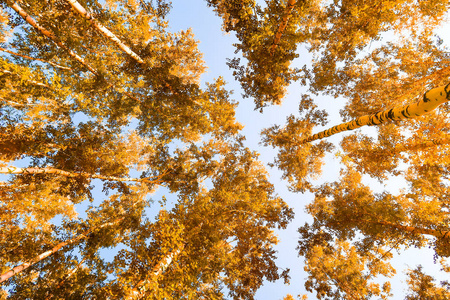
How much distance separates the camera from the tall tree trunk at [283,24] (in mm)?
5296

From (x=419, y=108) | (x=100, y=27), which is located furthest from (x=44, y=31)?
(x=419, y=108)

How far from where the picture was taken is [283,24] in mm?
5879

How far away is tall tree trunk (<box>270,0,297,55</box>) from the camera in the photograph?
5.30 m

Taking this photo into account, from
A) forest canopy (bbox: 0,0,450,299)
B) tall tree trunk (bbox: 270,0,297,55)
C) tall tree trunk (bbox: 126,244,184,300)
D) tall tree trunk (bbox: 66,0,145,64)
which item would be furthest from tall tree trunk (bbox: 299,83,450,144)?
tall tree trunk (bbox: 66,0,145,64)

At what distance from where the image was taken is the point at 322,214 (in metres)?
9.56

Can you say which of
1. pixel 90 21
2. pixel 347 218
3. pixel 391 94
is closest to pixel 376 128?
pixel 391 94

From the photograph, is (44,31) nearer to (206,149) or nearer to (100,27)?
(100,27)

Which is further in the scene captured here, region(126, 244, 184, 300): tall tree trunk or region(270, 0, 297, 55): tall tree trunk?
region(270, 0, 297, 55): tall tree trunk

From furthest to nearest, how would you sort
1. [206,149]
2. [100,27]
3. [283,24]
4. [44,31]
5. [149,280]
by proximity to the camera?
[206,149] < [44,31] < [100,27] < [283,24] < [149,280]

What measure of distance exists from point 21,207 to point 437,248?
58.7ft

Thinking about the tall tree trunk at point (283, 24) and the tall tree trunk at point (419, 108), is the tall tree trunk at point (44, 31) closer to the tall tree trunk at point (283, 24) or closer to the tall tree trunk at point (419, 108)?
the tall tree trunk at point (283, 24)

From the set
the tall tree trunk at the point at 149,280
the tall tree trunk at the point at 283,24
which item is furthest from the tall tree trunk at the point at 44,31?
the tall tree trunk at the point at 149,280

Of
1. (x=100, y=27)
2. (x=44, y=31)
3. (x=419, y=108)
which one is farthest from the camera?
(x=44, y=31)

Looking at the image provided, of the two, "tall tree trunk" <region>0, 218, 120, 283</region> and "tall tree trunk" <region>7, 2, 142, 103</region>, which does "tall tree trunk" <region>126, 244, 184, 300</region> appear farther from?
"tall tree trunk" <region>7, 2, 142, 103</region>
